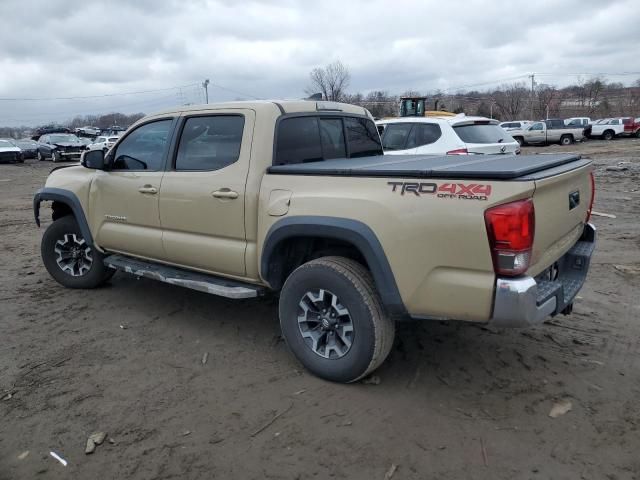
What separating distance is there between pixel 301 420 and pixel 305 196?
1.42 meters

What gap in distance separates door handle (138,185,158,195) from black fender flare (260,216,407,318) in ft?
4.83

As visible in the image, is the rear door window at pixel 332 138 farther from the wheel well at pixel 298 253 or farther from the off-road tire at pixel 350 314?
the off-road tire at pixel 350 314

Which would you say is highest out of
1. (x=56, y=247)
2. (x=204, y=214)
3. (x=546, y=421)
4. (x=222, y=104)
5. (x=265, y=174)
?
(x=222, y=104)

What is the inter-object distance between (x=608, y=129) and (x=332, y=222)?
117 feet

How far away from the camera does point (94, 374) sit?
381 cm

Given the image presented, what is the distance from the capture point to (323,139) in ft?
14.6

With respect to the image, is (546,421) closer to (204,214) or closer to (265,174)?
(265,174)

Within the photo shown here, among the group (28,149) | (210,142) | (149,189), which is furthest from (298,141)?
(28,149)

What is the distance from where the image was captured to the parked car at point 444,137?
8.91 metres

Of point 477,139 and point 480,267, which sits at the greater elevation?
point 477,139

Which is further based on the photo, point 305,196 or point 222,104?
point 222,104

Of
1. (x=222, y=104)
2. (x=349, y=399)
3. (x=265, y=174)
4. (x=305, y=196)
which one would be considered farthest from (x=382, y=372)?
(x=222, y=104)

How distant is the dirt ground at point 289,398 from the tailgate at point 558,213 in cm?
91

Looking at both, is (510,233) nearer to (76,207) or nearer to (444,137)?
(76,207)
